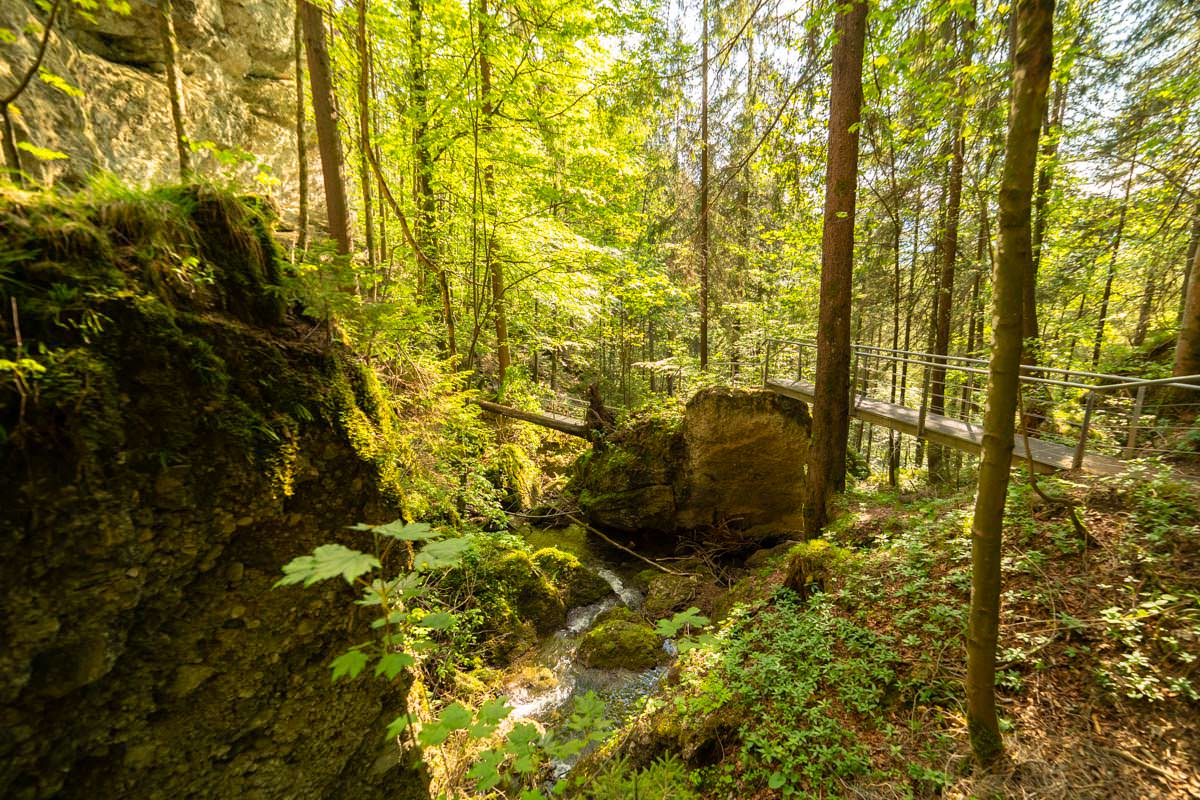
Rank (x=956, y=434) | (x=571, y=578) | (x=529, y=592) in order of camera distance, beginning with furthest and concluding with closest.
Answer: (x=571, y=578) → (x=529, y=592) → (x=956, y=434)

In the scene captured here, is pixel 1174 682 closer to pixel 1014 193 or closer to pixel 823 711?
pixel 823 711

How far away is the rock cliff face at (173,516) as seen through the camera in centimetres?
154

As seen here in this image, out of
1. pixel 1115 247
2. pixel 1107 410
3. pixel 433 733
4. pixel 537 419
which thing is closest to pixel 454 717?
pixel 433 733

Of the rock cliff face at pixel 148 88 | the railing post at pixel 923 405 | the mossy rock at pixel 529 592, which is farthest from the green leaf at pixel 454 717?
the railing post at pixel 923 405

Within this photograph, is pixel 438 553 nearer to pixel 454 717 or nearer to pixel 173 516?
pixel 454 717

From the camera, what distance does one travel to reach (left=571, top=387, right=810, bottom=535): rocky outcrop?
8.10 metres

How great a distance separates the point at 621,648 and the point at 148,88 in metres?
8.84

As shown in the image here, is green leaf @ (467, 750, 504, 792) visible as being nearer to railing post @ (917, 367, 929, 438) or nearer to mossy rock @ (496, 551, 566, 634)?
mossy rock @ (496, 551, 566, 634)

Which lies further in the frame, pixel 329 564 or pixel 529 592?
pixel 529 592

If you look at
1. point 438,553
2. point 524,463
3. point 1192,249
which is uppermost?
point 1192,249

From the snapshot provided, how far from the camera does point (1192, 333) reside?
16.3 ft

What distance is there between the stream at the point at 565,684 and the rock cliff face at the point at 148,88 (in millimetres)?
5345

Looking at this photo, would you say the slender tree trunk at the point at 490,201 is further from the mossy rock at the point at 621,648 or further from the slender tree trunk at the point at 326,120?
the mossy rock at the point at 621,648

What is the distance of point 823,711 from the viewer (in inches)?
121
